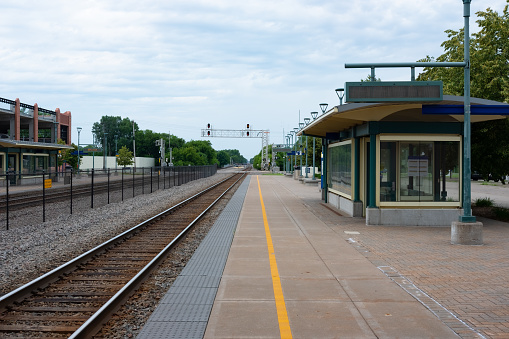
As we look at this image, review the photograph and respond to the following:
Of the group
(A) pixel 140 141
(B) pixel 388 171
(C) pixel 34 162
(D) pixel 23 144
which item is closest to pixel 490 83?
(B) pixel 388 171

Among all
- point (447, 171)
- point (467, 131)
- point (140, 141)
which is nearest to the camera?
point (467, 131)

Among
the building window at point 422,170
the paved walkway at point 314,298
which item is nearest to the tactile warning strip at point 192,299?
the paved walkway at point 314,298

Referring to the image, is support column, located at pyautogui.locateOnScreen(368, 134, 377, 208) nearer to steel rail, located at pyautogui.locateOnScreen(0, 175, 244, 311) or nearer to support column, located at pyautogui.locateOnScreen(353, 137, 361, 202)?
support column, located at pyautogui.locateOnScreen(353, 137, 361, 202)

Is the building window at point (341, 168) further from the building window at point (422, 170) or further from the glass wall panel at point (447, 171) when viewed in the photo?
the glass wall panel at point (447, 171)

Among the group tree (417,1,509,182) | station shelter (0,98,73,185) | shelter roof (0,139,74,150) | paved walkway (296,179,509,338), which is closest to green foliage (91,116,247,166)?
station shelter (0,98,73,185)

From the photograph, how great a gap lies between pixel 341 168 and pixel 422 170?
210 inches

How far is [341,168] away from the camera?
20.4 metres

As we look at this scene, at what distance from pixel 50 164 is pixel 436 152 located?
42.8 m

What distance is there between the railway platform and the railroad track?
0.69 meters

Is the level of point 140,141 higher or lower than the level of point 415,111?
higher

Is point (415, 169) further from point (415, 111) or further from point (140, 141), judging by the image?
point (140, 141)

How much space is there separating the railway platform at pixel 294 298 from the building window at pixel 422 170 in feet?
14.6

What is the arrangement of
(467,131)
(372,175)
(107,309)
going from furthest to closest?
(372,175)
(467,131)
(107,309)

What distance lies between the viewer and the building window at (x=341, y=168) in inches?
744
